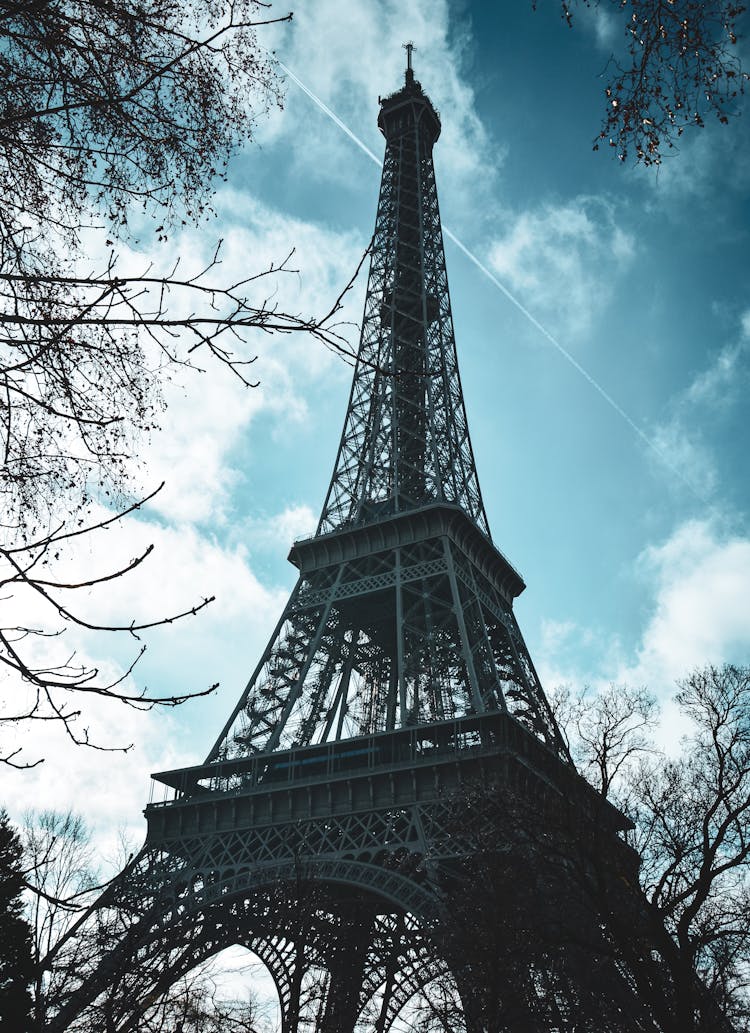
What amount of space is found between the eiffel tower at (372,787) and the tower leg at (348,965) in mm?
107

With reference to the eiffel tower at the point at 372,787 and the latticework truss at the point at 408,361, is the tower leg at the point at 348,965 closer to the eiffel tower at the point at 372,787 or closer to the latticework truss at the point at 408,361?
the eiffel tower at the point at 372,787

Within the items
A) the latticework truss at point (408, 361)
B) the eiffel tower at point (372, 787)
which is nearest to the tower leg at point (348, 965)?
the eiffel tower at point (372, 787)

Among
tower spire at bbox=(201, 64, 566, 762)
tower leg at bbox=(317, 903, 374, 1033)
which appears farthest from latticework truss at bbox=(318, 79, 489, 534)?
tower leg at bbox=(317, 903, 374, 1033)

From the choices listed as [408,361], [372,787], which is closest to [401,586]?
[372,787]

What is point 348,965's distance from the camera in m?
34.6

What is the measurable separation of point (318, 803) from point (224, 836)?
4.59 m

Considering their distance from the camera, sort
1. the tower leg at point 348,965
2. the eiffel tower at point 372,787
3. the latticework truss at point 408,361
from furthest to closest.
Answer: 1. the latticework truss at point 408,361
2. the tower leg at point 348,965
3. the eiffel tower at point 372,787

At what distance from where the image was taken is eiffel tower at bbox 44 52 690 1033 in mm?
21734

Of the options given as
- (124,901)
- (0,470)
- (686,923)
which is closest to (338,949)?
(124,901)

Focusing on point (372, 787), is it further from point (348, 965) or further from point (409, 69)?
point (409, 69)

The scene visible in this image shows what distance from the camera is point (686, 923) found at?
16.0 metres

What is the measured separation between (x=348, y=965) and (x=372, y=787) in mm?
7928

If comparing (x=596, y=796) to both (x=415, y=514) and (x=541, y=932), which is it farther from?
(x=415, y=514)

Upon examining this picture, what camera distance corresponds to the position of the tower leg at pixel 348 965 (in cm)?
3064
